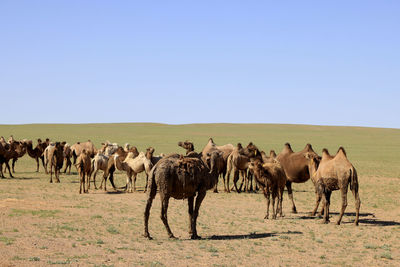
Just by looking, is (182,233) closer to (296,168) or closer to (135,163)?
(296,168)

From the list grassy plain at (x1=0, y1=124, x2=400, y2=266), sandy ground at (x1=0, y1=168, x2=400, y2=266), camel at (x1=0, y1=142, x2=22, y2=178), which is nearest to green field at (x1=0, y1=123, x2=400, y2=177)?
camel at (x1=0, y1=142, x2=22, y2=178)

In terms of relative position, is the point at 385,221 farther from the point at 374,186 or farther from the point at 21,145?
the point at 21,145

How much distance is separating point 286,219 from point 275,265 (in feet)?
20.9

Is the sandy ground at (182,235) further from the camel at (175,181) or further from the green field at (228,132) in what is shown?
the green field at (228,132)

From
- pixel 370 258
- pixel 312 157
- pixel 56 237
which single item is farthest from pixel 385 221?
pixel 56 237

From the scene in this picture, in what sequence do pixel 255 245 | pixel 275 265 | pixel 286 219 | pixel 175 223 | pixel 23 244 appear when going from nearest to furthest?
pixel 275 265 < pixel 23 244 < pixel 255 245 < pixel 175 223 < pixel 286 219

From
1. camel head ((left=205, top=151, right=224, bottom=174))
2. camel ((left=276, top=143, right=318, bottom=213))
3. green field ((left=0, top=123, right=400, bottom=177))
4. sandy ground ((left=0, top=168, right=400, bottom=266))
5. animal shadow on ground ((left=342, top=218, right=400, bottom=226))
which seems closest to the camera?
sandy ground ((left=0, top=168, right=400, bottom=266))

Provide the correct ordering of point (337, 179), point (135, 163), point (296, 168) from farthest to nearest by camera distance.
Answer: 1. point (135, 163)
2. point (296, 168)
3. point (337, 179)

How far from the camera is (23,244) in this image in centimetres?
1098

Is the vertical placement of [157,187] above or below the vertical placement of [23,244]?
above

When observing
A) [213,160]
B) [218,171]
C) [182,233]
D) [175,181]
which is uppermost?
[175,181]

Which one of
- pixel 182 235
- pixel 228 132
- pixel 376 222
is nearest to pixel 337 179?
pixel 376 222

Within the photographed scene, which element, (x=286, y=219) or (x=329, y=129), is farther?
(x=329, y=129)

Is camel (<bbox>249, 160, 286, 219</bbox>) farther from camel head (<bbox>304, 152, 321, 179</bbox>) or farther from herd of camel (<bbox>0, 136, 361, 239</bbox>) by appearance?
camel head (<bbox>304, 152, 321, 179</bbox>)
